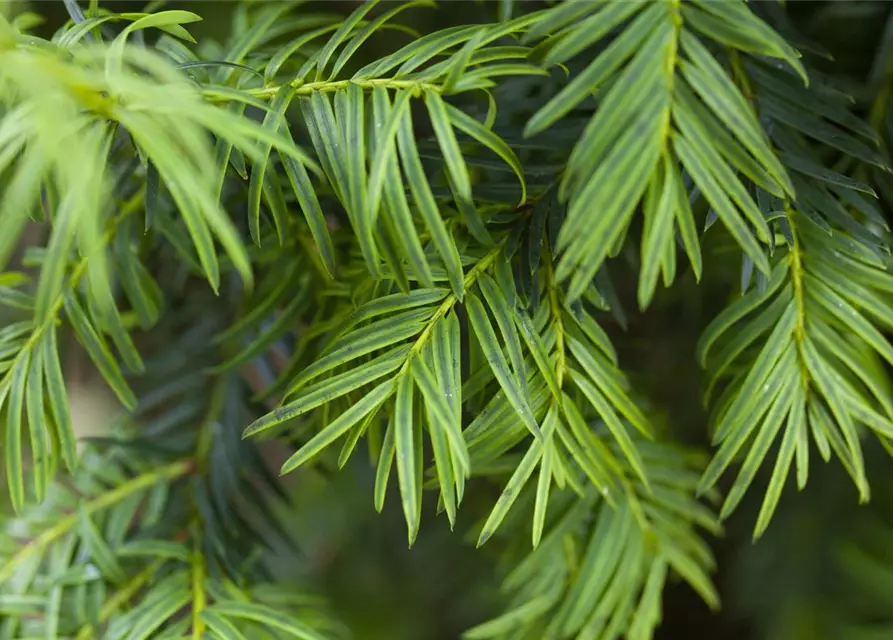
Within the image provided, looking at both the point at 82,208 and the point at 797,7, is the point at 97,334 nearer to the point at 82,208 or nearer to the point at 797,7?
the point at 82,208

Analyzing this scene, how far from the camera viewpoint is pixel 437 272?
32 cm

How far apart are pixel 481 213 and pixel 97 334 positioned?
197mm

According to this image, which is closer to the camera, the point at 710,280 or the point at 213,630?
the point at 213,630

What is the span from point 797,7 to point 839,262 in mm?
265

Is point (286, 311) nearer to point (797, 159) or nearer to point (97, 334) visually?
point (97, 334)

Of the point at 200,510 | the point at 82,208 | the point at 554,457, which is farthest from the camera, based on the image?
the point at 200,510

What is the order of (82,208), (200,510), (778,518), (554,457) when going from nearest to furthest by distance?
(82,208) < (554,457) < (200,510) < (778,518)

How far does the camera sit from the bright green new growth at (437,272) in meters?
0.24

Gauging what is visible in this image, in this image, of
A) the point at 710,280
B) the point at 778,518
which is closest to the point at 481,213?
the point at 710,280

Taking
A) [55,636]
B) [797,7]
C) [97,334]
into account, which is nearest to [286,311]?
[97,334]

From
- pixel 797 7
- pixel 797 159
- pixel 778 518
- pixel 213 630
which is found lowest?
pixel 778 518

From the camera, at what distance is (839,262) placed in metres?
0.33

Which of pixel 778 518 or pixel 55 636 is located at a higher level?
pixel 55 636

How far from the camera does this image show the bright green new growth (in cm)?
24
